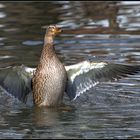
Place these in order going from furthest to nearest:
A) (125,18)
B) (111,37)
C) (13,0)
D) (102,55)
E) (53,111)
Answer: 1. (13,0)
2. (125,18)
3. (111,37)
4. (102,55)
5. (53,111)

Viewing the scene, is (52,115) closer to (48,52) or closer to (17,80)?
(17,80)

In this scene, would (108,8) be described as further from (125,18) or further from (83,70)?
(83,70)

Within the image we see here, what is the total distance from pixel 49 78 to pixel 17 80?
0.55 m

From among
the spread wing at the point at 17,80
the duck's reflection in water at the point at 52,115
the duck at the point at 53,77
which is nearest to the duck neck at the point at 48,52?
the duck at the point at 53,77

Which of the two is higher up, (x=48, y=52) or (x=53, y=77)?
(x=48, y=52)

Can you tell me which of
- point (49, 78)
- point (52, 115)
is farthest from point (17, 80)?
point (52, 115)

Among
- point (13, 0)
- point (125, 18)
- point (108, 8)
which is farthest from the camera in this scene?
point (13, 0)

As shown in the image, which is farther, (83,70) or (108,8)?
(108,8)

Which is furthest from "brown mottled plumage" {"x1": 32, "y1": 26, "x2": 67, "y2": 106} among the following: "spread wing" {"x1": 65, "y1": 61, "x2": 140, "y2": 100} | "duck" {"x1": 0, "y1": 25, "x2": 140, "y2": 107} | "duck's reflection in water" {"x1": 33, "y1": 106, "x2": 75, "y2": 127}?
"spread wing" {"x1": 65, "y1": 61, "x2": 140, "y2": 100}

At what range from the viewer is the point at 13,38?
57.4ft

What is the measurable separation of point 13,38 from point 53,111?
530cm

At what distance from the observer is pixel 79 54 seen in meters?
15.8

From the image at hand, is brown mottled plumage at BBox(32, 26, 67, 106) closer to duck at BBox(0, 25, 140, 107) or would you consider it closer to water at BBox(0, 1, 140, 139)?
duck at BBox(0, 25, 140, 107)

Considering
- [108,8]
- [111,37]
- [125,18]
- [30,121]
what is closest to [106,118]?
[30,121]
